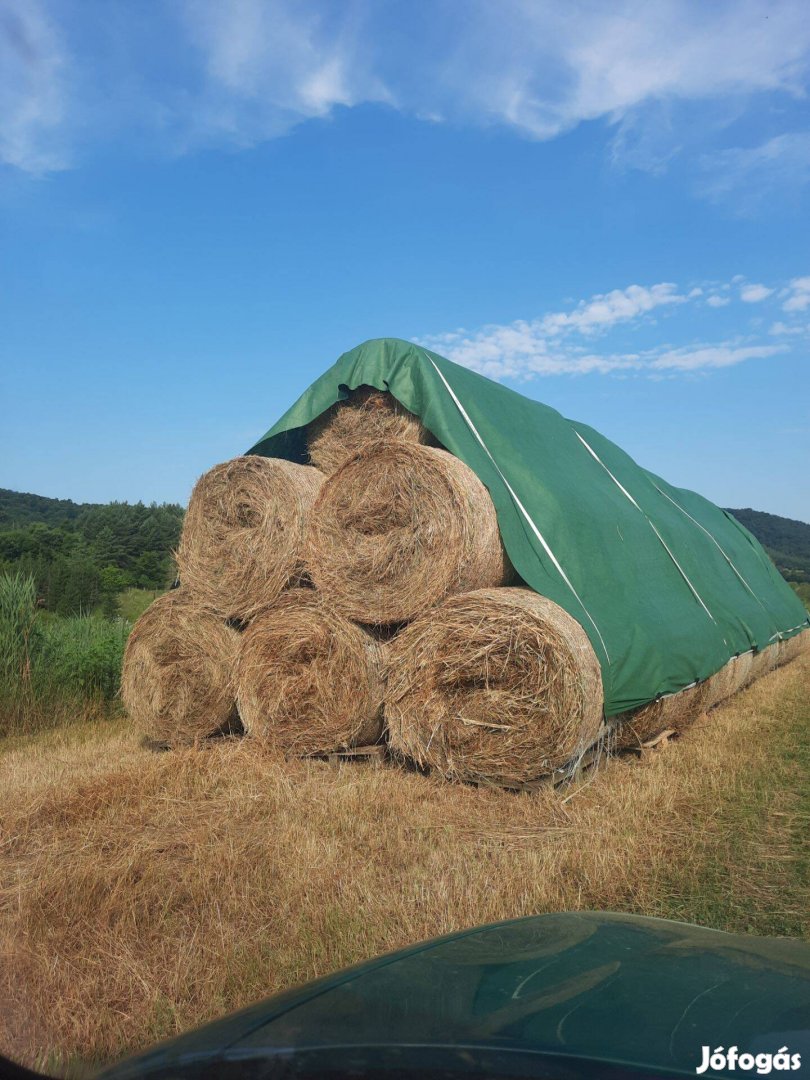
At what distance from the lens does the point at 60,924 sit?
3602mm

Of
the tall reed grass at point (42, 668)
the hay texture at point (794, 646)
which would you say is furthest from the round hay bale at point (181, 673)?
the hay texture at point (794, 646)

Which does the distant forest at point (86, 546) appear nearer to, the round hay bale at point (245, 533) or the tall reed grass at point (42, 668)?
the tall reed grass at point (42, 668)

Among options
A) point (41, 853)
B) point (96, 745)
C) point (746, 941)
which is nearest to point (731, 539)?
point (96, 745)

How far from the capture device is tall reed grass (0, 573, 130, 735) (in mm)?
8984

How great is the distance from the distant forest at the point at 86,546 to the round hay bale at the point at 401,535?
7154mm

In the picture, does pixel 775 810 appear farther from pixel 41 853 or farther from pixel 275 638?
pixel 41 853

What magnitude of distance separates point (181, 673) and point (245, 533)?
53.2 inches

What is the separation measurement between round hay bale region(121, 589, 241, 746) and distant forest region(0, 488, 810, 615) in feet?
2.45

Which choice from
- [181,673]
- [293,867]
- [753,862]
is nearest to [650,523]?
[181,673]

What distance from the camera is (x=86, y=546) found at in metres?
22.8

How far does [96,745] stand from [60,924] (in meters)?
4.44

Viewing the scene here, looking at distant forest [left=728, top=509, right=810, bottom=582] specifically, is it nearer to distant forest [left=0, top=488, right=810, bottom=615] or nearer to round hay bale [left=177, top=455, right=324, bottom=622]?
distant forest [left=0, top=488, right=810, bottom=615]

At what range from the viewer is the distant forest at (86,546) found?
16.6 m

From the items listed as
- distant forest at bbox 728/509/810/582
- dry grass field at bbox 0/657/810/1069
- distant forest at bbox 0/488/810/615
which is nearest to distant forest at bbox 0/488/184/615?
distant forest at bbox 0/488/810/615
